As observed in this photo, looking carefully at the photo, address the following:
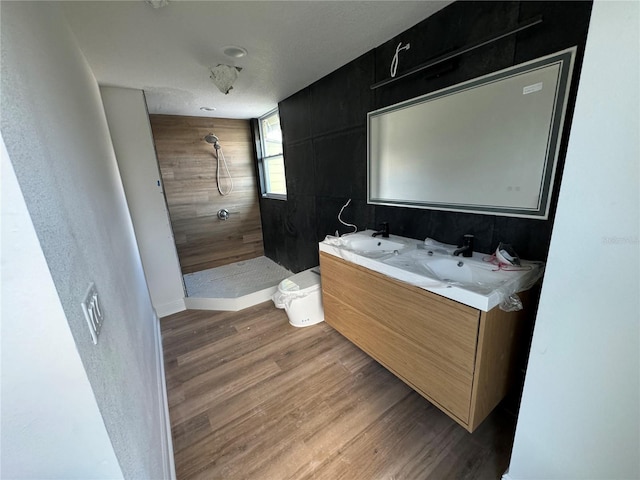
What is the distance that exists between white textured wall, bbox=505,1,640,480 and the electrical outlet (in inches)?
51.7

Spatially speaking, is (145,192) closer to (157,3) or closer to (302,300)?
(157,3)

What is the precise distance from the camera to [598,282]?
28.8 inches

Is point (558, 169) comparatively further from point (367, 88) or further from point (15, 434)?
point (15, 434)

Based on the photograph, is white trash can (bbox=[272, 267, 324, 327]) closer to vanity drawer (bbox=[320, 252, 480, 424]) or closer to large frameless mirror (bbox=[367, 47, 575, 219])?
vanity drawer (bbox=[320, 252, 480, 424])

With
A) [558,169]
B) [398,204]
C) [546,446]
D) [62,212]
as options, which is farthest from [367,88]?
[546,446]

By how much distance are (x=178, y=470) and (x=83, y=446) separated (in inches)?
41.5

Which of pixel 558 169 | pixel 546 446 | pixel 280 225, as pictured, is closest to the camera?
pixel 546 446

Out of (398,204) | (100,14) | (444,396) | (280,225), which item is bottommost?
(444,396)

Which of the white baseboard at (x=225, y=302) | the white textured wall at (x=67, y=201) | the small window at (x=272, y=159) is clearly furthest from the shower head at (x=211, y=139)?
the white textured wall at (x=67, y=201)

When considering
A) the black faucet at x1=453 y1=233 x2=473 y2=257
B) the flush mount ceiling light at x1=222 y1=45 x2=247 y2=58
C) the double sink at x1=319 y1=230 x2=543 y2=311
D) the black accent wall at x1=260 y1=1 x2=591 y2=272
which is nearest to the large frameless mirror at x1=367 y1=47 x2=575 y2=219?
the black accent wall at x1=260 y1=1 x2=591 y2=272

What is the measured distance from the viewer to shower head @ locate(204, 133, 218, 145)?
3.28m

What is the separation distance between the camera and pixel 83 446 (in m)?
0.51

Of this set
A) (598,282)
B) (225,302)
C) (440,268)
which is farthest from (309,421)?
(225,302)

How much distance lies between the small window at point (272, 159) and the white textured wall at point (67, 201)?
2.29 meters
